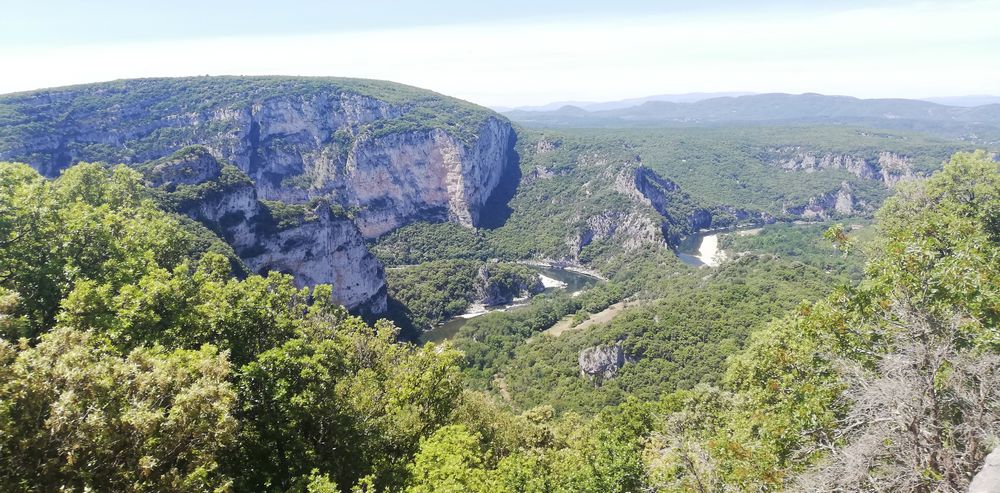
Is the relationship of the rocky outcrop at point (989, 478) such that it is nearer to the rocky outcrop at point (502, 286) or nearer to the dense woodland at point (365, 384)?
the dense woodland at point (365, 384)

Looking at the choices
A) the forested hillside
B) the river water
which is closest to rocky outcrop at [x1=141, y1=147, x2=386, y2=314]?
the river water

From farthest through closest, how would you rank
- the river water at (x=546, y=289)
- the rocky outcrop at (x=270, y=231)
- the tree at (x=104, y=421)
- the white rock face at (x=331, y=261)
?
the river water at (x=546, y=289) → the white rock face at (x=331, y=261) → the rocky outcrop at (x=270, y=231) → the tree at (x=104, y=421)

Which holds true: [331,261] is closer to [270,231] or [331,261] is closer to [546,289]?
[270,231]

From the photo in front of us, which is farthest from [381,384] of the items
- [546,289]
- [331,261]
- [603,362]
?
[546,289]

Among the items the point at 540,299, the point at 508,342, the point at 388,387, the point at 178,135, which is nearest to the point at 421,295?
the point at 540,299

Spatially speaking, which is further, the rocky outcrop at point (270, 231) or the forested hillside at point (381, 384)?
A: the rocky outcrop at point (270, 231)

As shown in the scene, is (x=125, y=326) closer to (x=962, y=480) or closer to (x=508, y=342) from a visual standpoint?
(x=962, y=480)

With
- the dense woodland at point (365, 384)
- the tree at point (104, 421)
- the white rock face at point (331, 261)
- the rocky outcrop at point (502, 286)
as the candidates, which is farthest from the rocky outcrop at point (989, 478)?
the rocky outcrop at point (502, 286)
